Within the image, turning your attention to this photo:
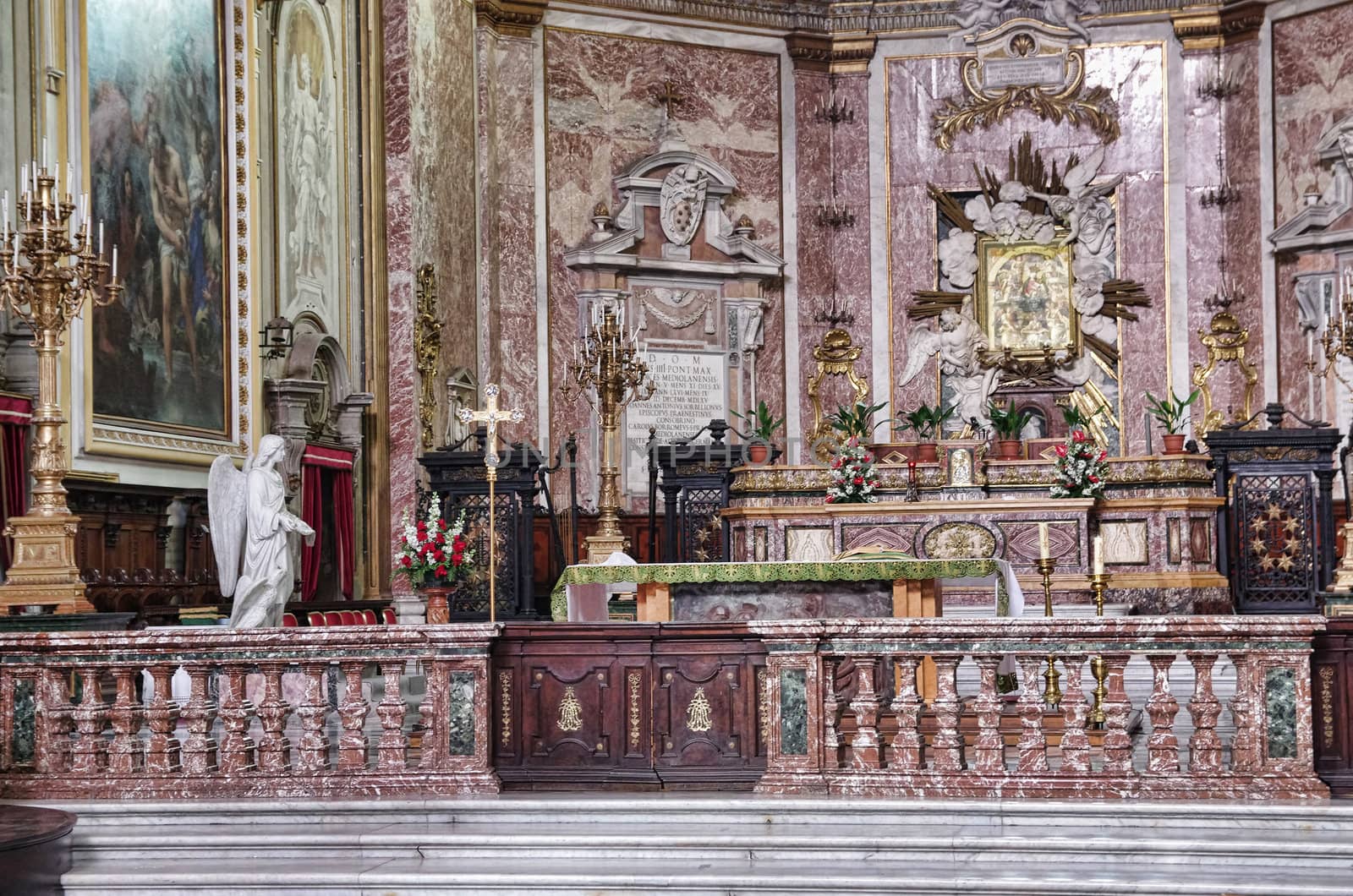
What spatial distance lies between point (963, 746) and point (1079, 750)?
547 millimetres

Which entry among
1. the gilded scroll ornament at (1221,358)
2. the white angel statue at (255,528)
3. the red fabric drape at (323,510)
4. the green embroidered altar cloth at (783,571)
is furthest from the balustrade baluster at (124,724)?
the gilded scroll ornament at (1221,358)

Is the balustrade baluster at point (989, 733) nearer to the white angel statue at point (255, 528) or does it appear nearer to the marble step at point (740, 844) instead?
the marble step at point (740, 844)

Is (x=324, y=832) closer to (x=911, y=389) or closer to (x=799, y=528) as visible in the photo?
(x=799, y=528)

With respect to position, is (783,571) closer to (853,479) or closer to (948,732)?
(948,732)

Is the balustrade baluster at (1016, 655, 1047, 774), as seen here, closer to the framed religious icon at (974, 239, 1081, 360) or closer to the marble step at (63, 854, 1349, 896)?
the marble step at (63, 854, 1349, 896)

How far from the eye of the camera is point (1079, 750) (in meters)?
8.10

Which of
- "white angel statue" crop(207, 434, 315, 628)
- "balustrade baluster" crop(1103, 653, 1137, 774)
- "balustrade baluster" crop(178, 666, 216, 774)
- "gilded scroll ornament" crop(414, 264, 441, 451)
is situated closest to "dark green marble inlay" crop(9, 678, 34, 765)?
"balustrade baluster" crop(178, 666, 216, 774)

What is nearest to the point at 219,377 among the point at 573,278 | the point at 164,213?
the point at 164,213

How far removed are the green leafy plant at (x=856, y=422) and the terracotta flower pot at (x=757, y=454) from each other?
0.97 m

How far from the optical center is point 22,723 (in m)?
8.88

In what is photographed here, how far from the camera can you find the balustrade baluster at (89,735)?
28.8ft

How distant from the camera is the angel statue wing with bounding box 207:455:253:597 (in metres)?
11.1

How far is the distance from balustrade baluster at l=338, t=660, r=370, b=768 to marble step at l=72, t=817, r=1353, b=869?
417 millimetres

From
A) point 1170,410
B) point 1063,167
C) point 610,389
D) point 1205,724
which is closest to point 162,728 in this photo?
point 1205,724
